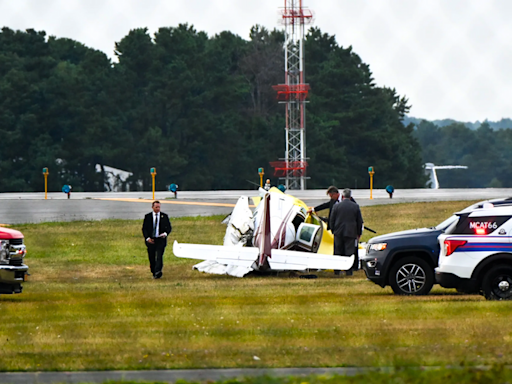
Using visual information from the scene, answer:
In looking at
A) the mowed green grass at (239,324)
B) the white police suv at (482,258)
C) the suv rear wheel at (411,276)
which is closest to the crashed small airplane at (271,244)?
the mowed green grass at (239,324)

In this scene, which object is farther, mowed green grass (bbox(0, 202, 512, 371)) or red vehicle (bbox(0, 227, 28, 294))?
red vehicle (bbox(0, 227, 28, 294))

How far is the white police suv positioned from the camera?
575 inches

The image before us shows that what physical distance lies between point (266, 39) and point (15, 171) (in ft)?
117

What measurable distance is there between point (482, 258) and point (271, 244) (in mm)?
6526

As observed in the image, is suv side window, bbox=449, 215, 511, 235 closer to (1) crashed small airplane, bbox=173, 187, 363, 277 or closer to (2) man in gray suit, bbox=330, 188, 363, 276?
(1) crashed small airplane, bbox=173, 187, 363, 277

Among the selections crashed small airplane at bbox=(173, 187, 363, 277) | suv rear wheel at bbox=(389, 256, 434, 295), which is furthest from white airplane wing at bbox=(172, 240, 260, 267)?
suv rear wheel at bbox=(389, 256, 434, 295)

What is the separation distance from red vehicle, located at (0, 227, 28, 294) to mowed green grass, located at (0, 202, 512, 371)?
0.29 metres

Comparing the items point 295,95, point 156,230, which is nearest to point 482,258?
point 156,230

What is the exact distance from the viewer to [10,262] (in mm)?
15195

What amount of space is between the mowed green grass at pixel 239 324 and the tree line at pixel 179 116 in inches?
2365

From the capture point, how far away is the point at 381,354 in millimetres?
9562

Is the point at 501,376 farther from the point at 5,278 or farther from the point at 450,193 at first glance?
the point at 450,193

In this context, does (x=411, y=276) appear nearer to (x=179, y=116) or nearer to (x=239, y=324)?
(x=239, y=324)

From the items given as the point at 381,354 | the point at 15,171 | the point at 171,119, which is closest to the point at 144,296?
the point at 381,354
